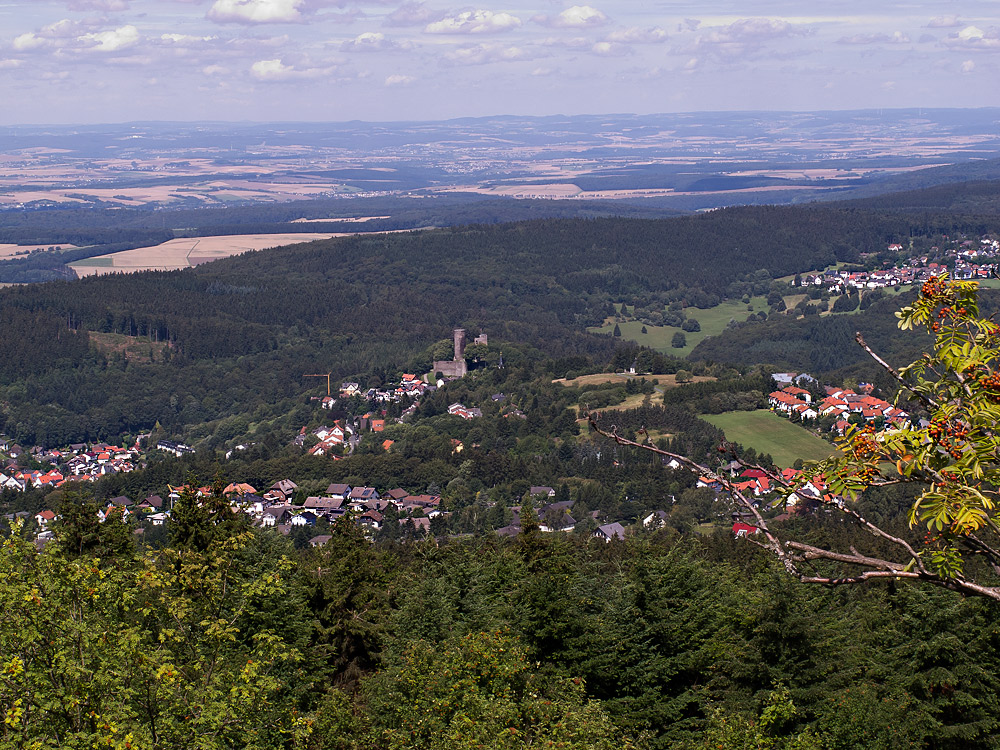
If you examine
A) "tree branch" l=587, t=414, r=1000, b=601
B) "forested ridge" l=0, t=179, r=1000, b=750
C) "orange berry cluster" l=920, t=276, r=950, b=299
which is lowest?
"forested ridge" l=0, t=179, r=1000, b=750

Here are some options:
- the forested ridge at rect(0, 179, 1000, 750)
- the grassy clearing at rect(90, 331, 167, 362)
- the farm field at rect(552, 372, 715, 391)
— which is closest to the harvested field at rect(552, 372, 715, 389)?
the farm field at rect(552, 372, 715, 391)

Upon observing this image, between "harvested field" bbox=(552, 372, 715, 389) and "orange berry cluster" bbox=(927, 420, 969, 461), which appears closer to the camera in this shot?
"orange berry cluster" bbox=(927, 420, 969, 461)

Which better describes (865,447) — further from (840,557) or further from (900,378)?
(840,557)

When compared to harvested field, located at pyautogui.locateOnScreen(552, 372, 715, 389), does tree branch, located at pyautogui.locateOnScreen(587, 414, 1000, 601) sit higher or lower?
higher

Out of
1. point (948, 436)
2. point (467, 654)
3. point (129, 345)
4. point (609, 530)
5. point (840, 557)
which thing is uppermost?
point (948, 436)

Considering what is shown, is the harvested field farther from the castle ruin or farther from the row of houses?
the castle ruin

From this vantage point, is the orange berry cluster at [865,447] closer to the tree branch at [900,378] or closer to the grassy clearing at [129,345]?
the tree branch at [900,378]

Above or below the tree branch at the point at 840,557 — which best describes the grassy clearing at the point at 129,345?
→ below

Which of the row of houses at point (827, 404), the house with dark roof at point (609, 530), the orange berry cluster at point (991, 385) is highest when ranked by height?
the orange berry cluster at point (991, 385)

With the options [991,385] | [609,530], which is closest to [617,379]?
[609,530]

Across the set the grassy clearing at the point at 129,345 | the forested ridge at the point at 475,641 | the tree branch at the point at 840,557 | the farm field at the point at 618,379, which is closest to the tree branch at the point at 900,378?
the tree branch at the point at 840,557
